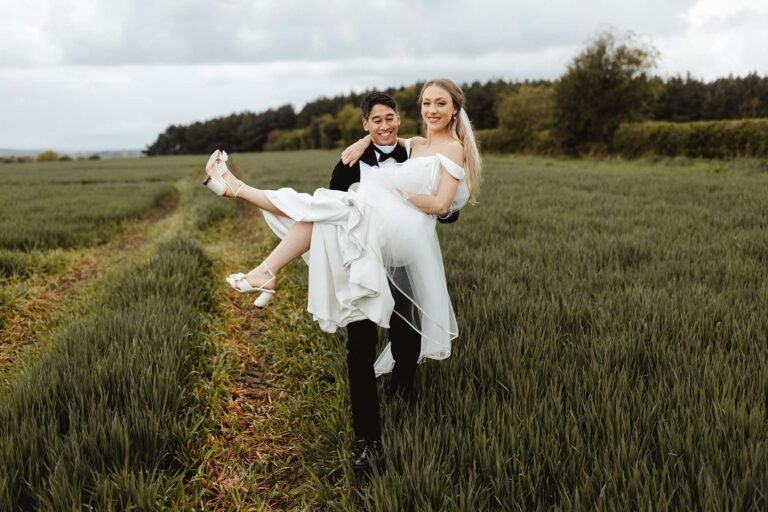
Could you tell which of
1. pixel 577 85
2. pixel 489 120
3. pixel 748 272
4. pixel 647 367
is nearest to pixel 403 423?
pixel 647 367

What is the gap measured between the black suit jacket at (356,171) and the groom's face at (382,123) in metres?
0.10

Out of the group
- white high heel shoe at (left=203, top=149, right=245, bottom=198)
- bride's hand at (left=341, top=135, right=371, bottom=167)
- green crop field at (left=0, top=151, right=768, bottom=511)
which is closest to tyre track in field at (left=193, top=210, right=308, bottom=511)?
green crop field at (left=0, top=151, right=768, bottom=511)

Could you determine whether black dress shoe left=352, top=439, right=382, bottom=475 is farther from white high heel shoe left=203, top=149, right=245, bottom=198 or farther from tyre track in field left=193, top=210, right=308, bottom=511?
white high heel shoe left=203, top=149, right=245, bottom=198

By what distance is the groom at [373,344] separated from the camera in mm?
2113

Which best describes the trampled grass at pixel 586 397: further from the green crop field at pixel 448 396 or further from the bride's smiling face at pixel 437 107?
the bride's smiling face at pixel 437 107

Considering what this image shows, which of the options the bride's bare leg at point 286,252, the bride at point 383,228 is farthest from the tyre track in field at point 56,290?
the bride at point 383,228

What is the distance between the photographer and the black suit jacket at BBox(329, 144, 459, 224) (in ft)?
8.30

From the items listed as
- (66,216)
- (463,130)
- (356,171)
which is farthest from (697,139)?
(356,171)

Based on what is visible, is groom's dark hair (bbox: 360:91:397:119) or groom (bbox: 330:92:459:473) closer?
groom (bbox: 330:92:459:473)

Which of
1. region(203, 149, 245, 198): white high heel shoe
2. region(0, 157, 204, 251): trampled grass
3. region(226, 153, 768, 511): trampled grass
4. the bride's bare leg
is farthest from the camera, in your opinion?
region(0, 157, 204, 251): trampled grass

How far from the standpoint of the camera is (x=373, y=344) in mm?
2148

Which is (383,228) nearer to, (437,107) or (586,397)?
(437,107)

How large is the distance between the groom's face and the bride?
0.10m

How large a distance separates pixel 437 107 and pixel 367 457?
5.22ft
